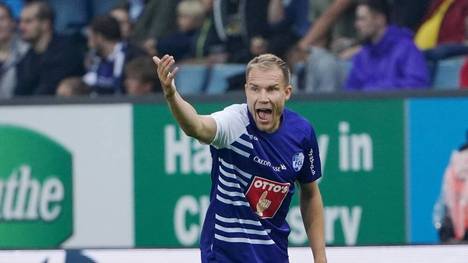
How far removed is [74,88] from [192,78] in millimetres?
914

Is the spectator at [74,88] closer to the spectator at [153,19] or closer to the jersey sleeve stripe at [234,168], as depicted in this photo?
the spectator at [153,19]

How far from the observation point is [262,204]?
229 inches

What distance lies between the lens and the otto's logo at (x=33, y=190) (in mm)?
10195

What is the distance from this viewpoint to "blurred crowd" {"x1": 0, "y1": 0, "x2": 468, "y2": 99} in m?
10.1

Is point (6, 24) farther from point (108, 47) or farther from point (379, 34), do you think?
point (379, 34)

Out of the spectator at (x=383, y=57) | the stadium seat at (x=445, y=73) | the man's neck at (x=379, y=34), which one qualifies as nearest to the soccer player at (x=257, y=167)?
the spectator at (x=383, y=57)

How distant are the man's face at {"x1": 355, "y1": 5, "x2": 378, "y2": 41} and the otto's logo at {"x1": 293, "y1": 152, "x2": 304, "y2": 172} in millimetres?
4358

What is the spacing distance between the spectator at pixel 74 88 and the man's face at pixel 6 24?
3.57 feet

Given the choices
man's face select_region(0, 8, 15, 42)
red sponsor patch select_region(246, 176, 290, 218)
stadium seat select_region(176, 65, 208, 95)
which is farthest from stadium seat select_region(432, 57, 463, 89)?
red sponsor patch select_region(246, 176, 290, 218)

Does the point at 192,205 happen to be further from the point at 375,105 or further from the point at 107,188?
the point at 375,105

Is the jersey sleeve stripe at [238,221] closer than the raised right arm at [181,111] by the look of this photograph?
No

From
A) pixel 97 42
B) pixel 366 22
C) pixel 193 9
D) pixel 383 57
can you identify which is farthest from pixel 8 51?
pixel 383 57

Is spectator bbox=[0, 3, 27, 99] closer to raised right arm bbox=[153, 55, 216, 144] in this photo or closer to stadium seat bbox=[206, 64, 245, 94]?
stadium seat bbox=[206, 64, 245, 94]

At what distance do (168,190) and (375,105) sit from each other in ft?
5.32
